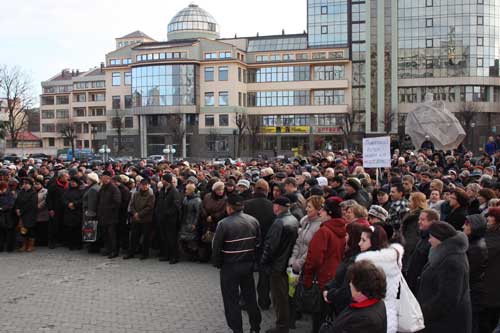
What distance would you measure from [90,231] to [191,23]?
237 ft

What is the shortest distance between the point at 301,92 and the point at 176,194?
65315mm

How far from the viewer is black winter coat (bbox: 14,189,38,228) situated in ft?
41.3

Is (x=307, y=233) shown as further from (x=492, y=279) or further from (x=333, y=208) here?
(x=492, y=279)

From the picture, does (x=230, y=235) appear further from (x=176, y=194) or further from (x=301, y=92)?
(x=301, y=92)

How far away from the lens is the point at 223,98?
242ft

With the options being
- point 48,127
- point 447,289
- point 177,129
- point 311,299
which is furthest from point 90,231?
point 48,127

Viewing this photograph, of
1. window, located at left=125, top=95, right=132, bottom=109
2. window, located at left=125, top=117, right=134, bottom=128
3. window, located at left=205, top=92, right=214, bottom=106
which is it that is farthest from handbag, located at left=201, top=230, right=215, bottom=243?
window, located at left=125, top=95, right=132, bottom=109

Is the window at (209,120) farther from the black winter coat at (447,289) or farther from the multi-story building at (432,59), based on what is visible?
the black winter coat at (447,289)

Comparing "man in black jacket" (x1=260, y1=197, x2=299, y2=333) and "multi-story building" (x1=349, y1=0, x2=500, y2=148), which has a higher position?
"multi-story building" (x1=349, y1=0, x2=500, y2=148)

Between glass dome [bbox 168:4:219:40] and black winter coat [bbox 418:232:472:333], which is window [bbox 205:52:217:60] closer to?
glass dome [bbox 168:4:219:40]

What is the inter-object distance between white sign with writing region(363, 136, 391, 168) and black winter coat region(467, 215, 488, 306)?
22.2 feet

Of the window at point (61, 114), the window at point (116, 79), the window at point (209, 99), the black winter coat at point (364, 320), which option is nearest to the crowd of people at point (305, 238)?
the black winter coat at point (364, 320)

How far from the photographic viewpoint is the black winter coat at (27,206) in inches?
496

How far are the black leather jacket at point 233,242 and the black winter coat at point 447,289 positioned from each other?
2.57m
